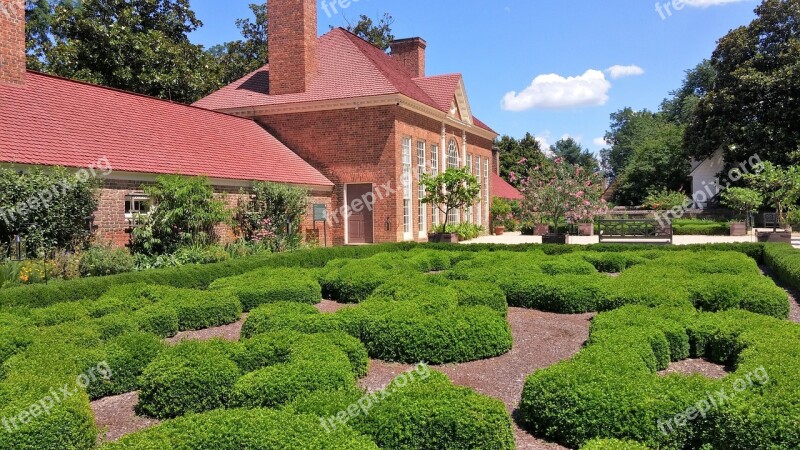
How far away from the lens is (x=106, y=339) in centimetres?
682

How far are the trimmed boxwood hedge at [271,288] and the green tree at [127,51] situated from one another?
60.7 ft

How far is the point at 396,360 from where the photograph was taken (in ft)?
22.1

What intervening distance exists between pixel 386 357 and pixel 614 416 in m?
3.08

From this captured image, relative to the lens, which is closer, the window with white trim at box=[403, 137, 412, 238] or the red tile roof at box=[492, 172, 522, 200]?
the window with white trim at box=[403, 137, 412, 238]

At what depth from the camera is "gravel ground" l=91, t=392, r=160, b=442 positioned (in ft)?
15.7

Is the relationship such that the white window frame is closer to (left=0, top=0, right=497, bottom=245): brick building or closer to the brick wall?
(left=0, top=0, right=497, bottom=245): brick building

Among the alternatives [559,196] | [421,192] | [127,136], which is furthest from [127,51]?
[559,196]

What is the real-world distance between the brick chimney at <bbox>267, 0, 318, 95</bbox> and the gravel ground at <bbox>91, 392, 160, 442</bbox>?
57.9 feet

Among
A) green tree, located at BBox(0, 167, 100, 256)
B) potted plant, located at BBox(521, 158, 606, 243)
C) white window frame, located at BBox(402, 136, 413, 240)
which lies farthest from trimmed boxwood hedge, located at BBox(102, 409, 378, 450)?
white window frame, located at BBox(402, 136, 413, 240)

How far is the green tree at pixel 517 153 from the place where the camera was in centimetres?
4999

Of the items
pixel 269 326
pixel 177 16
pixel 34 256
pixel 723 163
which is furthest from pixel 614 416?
pixel 723 163

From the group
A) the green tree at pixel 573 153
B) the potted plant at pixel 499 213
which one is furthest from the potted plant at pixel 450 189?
the green tree at pixel 573 153

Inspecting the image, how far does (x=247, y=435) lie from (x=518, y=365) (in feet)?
12.1

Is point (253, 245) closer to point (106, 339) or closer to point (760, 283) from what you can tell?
point (106, 339)
